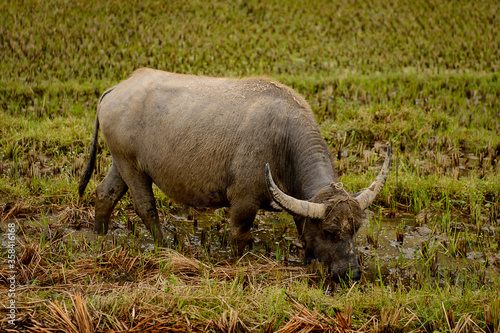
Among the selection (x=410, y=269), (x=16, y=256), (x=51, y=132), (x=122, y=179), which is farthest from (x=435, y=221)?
(x=51, y=132)

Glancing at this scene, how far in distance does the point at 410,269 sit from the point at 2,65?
7.88 m

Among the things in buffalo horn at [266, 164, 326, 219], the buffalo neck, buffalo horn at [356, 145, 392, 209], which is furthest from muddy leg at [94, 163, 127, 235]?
buffalo horn at [356, 145, 392, 209]

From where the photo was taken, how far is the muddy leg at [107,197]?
4547 mm

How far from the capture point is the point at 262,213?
17.0ft

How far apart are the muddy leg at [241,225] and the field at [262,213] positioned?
15cm

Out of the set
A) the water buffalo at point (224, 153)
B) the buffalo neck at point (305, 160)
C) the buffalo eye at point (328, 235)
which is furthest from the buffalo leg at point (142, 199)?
the buffalo eye at point (328, 235)

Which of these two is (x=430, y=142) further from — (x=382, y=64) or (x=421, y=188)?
(x=382, y=64)

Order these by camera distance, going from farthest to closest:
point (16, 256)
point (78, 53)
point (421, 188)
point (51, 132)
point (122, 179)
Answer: point (78, 53) → point (51, 132) → point (421, 188) → point (122, 179) → point (16, 256)

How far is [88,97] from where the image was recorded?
7.96m

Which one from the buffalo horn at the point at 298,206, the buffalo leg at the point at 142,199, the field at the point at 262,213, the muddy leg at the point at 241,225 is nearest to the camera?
the field at the point at 262,213

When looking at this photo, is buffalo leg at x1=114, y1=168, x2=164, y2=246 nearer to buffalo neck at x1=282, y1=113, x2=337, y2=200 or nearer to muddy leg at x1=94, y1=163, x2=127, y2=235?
muddy leg at x1=94, y1=163, x2=127, y2=235

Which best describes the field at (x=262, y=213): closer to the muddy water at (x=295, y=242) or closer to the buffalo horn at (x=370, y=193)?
the muddy water at (x=295, y=242)

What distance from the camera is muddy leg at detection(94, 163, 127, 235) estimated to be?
179 inches

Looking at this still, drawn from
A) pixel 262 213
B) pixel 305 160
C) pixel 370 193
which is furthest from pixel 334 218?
pixel 262 213
